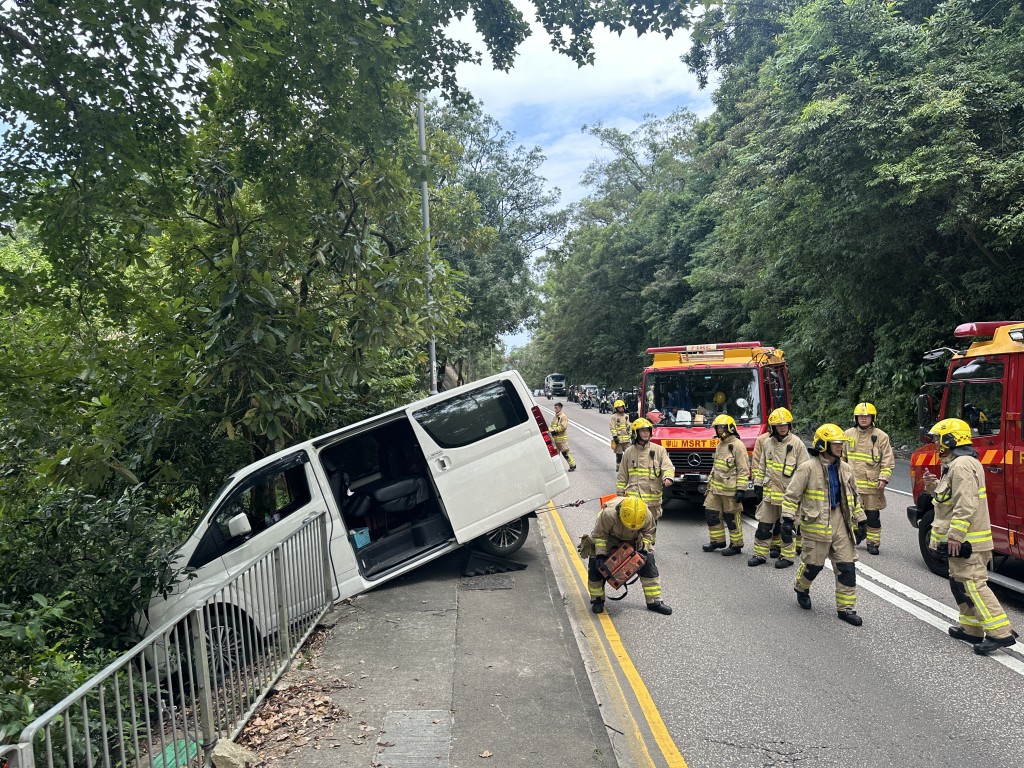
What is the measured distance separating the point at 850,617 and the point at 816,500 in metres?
1.06

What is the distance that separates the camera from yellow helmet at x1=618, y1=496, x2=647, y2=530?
261 inches

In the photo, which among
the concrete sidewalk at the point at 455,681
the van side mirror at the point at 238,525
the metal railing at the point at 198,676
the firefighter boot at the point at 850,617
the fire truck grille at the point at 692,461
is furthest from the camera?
the fire truck grille at the point at 692,461

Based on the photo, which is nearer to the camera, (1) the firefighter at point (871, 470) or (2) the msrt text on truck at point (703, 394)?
(1) the firefighter at point (871, 470)

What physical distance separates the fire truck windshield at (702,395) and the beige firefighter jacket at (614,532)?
526 cm

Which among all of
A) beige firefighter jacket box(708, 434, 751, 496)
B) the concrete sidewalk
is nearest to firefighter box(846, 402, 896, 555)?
beige firefighter jacket box(708, 434, 751, 496)

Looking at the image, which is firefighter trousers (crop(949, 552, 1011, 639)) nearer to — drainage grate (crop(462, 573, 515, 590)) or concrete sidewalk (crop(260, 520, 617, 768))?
concrete sidewalk (crop(260, 520, 617, 768))

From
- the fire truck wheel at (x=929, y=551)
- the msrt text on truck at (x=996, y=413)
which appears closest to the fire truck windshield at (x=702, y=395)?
the fire truck wheel at (x=929, y=551)

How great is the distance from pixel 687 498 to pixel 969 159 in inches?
347

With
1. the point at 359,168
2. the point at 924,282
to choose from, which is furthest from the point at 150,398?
the point at 924,282

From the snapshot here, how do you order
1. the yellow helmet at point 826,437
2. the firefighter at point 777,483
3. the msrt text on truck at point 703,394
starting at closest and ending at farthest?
the yellow helmet at point 826,437 < the firefighter at point 777,483 < the msrt text on truck at point 703,394

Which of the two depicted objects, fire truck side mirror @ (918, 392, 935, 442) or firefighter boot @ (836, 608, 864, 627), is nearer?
firefighter boot @ (836, 608, 864, 627)

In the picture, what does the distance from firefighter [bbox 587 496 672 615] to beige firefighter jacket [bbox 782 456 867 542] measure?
139cm

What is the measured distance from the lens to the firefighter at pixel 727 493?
9.39m

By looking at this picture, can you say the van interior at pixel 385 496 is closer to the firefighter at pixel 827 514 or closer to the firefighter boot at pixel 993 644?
the firefighter at pixel 827 514
